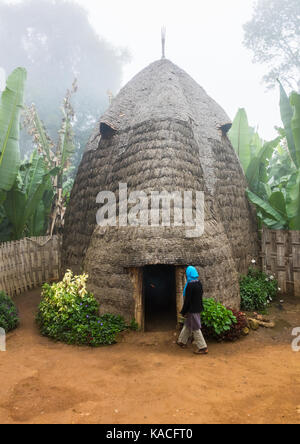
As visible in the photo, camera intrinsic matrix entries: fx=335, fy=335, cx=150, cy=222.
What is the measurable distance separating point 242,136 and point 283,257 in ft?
13.5

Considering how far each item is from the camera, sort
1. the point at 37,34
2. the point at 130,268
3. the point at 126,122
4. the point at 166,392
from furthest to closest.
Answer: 1. the point at 37,34
2. the point at 126,122
3. the point at 130,268
4. the point at 166,392

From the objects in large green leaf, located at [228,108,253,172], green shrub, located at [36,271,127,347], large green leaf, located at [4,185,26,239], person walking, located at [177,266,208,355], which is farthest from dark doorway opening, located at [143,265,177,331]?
large green leaf, located at [228,108,253,172]

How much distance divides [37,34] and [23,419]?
158ft

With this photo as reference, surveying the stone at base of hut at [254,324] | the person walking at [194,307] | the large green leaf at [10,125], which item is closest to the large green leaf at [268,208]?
the stone at base of hut at [254,324]

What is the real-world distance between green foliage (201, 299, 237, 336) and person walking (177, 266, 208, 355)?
0.39m

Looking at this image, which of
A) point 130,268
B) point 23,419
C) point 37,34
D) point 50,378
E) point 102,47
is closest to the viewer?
point 23,419

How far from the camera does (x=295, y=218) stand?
873 cm

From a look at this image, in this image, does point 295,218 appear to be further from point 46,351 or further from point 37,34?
point 37,34

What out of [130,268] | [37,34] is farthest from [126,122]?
[37,34]

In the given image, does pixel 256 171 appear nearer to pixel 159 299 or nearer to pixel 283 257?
pixel 283 257

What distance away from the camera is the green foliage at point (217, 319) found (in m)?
5.95

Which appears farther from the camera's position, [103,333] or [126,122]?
[126,122]

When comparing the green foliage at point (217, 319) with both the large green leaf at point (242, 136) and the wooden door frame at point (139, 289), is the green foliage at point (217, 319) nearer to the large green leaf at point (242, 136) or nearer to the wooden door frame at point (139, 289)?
the wooden door frame at point (139, 289)

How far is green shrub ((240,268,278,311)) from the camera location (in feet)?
25.6
